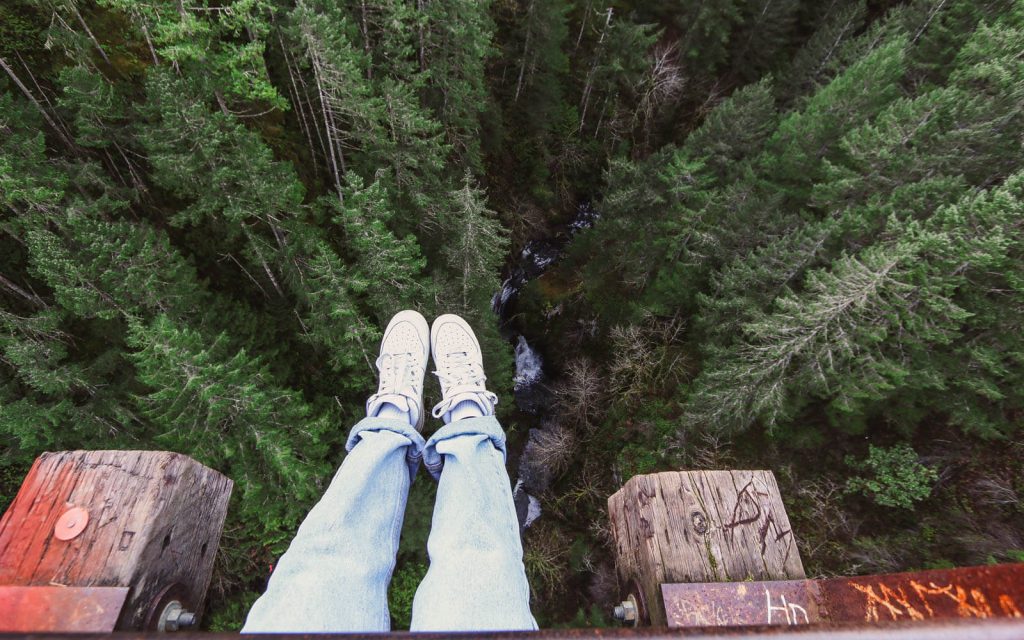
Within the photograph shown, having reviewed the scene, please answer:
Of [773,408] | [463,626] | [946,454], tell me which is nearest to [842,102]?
[773,408]

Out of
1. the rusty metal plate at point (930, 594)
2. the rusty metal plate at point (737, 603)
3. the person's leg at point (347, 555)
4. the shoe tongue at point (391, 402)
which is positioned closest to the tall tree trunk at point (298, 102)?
the shoe tongue at point (391, 402)

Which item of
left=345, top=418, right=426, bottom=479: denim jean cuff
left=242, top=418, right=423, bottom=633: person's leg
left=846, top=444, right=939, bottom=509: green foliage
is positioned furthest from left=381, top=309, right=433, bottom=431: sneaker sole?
left=846, top=444, right=939, bottom=509: green foliage

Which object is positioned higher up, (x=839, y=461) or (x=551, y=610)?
(x=839, y=461)

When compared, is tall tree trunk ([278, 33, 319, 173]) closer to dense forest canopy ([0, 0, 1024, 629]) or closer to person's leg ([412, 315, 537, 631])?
dense forest canopy ([0, 0, 1024, 629])

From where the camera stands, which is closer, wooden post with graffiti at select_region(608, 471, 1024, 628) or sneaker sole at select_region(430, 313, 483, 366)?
wooden post with graffiti at select_region(608, 471, 1024, 628)

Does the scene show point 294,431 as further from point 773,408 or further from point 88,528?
point 773,408

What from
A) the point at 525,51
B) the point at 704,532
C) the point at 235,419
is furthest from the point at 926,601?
the point at 525,51

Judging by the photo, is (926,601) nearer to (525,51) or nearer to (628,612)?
(628,612)
